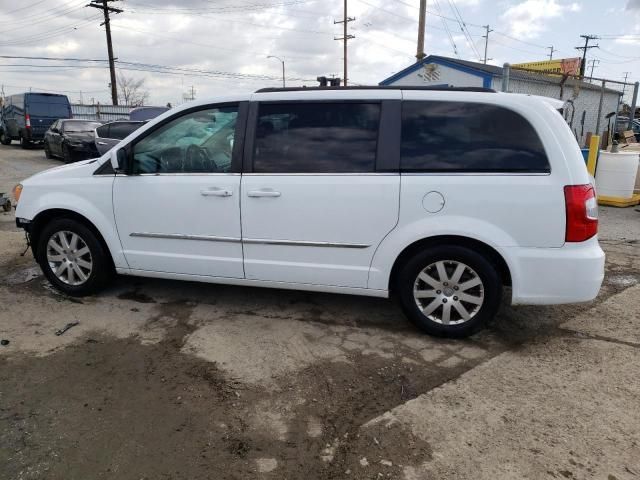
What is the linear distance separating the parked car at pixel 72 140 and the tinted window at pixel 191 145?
483 inches

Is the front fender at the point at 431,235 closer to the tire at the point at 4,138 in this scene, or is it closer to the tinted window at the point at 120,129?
the tinted window at the point at 120,129

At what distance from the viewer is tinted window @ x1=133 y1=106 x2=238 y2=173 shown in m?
4.06

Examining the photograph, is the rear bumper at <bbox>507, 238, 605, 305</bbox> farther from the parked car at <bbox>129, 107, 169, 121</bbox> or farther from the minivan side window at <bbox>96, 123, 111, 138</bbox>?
the parked car at <bbox>129, 107, 169, 121</bbox>

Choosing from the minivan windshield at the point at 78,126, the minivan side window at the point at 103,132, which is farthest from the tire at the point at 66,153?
the minivan side window at the point at 103,132

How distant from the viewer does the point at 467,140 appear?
3.58 meters

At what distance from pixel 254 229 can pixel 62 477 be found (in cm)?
213

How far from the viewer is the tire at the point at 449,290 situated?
363cm

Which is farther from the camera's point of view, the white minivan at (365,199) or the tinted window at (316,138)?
the tinted window at (316,138)

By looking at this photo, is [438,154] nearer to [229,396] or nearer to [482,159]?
[482,159]

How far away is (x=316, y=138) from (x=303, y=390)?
1887mm

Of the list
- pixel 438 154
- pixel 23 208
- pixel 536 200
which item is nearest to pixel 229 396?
pixel 438 154

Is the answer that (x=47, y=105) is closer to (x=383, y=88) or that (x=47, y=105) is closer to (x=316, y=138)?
(x=316, y=138)

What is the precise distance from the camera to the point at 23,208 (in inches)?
183

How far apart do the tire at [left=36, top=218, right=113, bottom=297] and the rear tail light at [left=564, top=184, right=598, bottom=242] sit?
12.7ft
